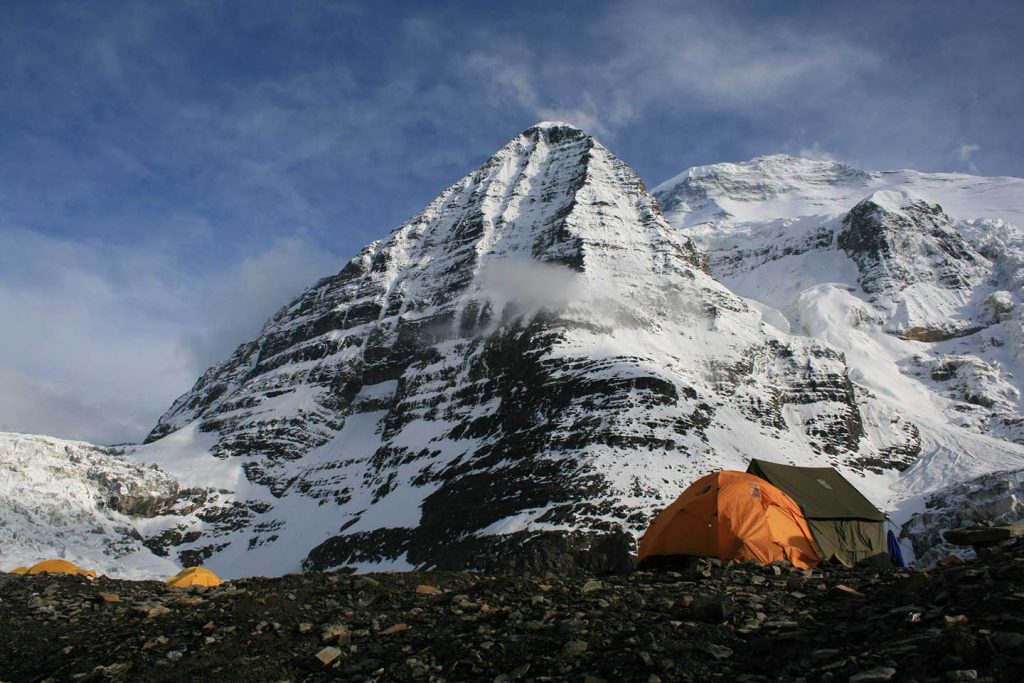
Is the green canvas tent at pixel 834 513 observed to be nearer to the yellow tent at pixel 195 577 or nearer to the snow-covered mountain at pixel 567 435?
the yellow tent at pixel 195 577

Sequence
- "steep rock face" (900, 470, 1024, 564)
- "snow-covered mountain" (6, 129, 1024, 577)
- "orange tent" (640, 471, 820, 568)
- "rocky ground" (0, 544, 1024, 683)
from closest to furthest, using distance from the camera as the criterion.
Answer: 1. "rocky ground" (0, 544, 1024, 683)
2. "orange tent" (640, 471, 820, 568)
3. "steep rock face" (900, 470, 1024, 564)
4. "snow-covered mountain" (6, 129, 1024, 577)

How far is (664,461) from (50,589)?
88.2 metres

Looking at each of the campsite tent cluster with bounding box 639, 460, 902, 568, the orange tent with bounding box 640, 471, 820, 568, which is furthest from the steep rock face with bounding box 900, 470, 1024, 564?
the orange tent with bounding box 640, 471, 820, 568

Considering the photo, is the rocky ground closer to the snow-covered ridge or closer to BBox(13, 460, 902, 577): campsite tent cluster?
BBox(13, 460, 902, 577): campsite tent cluster

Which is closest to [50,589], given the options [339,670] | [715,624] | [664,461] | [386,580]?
[386,580]

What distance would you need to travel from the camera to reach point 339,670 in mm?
11641

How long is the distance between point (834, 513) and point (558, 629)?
20.2m

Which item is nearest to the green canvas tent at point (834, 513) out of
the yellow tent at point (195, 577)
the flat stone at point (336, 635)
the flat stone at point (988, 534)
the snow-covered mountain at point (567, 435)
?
the flat stone at point (988, 534)

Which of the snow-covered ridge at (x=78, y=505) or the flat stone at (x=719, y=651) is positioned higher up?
the snow-covered ridge at (x=78, y=505)

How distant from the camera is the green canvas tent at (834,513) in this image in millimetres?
27719

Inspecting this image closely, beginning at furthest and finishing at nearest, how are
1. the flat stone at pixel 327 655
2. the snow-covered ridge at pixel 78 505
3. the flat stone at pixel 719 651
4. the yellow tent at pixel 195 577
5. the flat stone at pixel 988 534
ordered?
the snow-covered ridge at pixel 78 505 < the yellow tent at pixel 195 577 < the flat stone at pixel 988 534 < the flat stone at pixel 327 655 < the flat stone at pixel 719 651

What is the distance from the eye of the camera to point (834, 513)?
28844 mm

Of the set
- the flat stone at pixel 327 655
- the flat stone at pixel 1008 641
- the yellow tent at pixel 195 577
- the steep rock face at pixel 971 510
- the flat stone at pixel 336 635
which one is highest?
the steep rock face at pixel 971 510

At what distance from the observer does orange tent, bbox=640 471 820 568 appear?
23656 millimetres
